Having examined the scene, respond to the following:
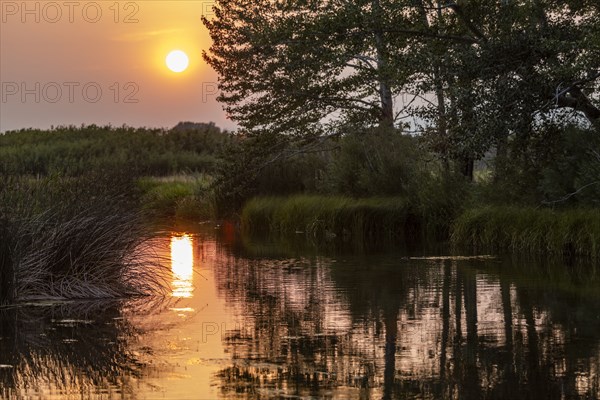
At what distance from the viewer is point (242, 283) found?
59.3ft

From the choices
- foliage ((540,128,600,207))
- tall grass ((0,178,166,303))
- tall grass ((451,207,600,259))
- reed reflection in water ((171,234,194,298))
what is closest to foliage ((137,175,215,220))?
reed reflection in water ((171,234,194,298))

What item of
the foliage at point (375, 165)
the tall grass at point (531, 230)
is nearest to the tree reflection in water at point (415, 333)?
the tall grass at point (531, 230)

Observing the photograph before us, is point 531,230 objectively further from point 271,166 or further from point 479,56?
point 271,166

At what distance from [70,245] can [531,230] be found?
11.4 m

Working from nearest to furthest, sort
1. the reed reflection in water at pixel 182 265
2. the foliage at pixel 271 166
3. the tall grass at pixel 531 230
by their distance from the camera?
1. the reed reflection in water at pixel 182 265
2. the tall grass at pixel 531 230
3. the foliage at pixel 271 166

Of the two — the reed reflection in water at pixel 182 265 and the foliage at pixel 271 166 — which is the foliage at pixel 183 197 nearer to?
the foliage at pixel 271 166

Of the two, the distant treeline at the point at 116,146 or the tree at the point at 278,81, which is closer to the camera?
the tree at the point at 278,81

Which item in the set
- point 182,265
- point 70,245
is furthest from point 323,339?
point 182,265

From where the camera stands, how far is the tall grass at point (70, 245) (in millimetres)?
14969

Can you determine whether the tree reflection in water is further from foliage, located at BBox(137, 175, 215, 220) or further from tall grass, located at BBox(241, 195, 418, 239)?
foliage, located at BBox(137, 175, 215, 220)

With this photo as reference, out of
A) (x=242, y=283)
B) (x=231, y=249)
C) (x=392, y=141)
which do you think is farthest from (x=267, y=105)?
(x=242, y=283)

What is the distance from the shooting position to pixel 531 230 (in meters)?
23.2

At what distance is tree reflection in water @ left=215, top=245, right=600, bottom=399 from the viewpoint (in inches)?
376

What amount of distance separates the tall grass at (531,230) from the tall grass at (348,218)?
12.7 ft
